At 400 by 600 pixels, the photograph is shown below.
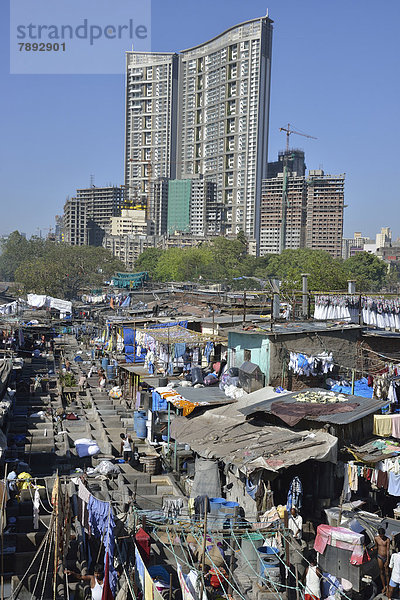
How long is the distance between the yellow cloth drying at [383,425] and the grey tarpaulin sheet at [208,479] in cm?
316

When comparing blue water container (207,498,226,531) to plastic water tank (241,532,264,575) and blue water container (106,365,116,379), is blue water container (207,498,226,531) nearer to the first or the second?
plastic water tank (241,532,264,575)

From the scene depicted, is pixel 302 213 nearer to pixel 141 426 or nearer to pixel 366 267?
pixel 366 267

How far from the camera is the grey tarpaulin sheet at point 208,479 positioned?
12.3 meters

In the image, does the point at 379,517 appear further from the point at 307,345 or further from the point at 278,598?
the point at 307,345

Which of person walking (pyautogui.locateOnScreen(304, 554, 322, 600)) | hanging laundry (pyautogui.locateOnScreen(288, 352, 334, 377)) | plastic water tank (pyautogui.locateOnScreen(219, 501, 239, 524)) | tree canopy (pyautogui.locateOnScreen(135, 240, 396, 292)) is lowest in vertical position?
person walking (pyautogui.locateOnScreen(304, 554, 322, 600))

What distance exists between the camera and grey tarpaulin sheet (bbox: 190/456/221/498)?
12.3 meters

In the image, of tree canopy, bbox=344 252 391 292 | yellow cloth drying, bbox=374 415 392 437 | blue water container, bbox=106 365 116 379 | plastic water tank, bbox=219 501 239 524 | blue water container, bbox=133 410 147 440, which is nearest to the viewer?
plastic water tank, bbox=219 501 239 524

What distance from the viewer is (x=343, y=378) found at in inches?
661

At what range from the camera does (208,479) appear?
40.4 feet

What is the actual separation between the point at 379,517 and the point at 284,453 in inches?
79.1

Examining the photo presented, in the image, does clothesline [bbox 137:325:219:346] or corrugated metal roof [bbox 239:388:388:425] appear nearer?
corrugated metal roof [bbox 239:388:388:425]

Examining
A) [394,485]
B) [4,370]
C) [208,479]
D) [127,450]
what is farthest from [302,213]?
[394,485]

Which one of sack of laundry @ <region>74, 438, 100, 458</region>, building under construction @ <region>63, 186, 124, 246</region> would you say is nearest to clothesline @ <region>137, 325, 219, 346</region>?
sack of laundry @ <region>74, 438, 100, 458</region>

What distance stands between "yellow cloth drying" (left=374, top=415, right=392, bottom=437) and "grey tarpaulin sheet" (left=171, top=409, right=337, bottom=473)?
4.51ft
